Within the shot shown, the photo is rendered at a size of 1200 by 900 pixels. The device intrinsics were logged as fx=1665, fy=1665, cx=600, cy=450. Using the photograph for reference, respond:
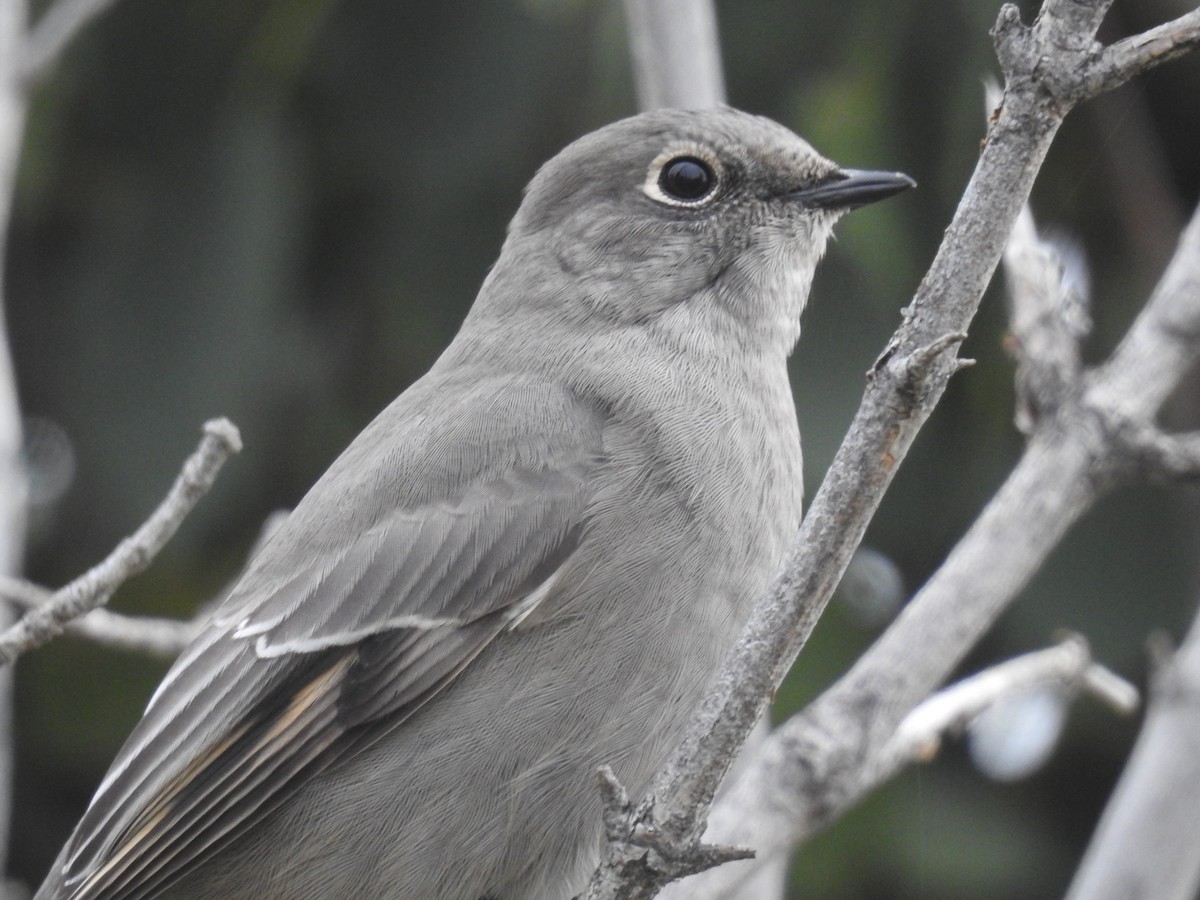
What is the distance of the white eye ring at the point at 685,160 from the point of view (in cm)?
490

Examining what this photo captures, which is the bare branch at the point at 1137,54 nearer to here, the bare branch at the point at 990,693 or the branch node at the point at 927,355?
the branch node at the point at 927,355

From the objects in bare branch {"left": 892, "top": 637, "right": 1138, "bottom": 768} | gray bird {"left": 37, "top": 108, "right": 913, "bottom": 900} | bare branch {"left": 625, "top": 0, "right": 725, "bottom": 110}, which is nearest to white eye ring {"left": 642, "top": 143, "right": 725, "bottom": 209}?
bare branch {"left": 625, "top": 0, "right": 725, "bottom": 110}

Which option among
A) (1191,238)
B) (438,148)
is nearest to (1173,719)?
(1191,238)

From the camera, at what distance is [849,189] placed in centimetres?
474

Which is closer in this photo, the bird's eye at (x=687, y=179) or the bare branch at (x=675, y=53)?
the bird's eye at (x=687, y=179)

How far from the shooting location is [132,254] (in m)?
6.01

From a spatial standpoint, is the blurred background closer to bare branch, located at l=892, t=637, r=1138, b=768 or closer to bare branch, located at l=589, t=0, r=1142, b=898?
bare branch, located at l=892, t=637, r=1138, b=768

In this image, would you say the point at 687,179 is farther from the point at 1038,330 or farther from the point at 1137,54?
the point at 1137,54

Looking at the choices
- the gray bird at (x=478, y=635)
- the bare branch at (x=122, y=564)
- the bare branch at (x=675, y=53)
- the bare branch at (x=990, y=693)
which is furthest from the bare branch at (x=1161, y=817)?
the bare branch at (x=122, y=564)

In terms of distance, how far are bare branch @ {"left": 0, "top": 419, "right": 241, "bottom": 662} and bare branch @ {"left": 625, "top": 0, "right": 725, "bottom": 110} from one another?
196 centimetres

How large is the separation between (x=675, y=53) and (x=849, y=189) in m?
0.81

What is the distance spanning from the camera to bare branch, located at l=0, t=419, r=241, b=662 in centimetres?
369

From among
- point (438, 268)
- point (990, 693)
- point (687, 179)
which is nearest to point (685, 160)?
point (687, 179)

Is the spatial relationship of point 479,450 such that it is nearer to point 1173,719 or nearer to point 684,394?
point 684,394
